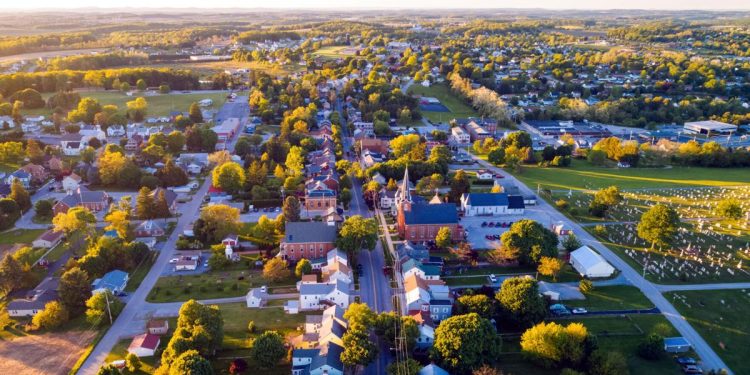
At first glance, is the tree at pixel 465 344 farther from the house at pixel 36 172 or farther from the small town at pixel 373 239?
the house at pixel 36 172

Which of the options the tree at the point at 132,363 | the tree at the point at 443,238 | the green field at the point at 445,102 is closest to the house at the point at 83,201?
the tree at the point at 132,363

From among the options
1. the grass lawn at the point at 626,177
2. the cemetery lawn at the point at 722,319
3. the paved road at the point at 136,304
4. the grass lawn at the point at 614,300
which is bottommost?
the cemetery lawn at the point at 722,319

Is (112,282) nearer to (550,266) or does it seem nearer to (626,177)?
(550,266)

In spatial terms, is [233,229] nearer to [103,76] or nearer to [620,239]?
[620,239]

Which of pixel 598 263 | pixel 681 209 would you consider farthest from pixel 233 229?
pixel 681 209

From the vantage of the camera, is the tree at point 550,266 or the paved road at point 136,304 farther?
the tree at point 550,266

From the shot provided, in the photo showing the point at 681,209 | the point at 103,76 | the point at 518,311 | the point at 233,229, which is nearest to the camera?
the point at 518,311

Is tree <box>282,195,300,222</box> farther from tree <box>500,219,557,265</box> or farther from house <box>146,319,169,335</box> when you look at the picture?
tree <box>500,219,557,265</box>
